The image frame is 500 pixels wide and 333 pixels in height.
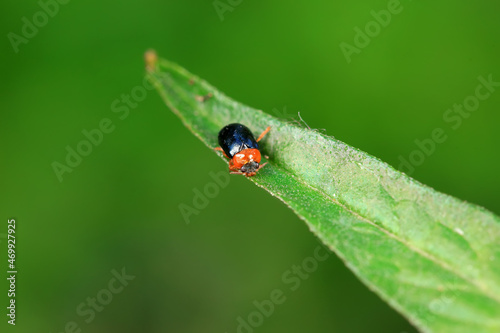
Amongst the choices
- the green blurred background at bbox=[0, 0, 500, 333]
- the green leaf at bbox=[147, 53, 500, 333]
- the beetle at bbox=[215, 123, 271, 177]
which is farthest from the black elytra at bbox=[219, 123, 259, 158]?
the green blurred background at bbox=[0, 0, 500, 333]

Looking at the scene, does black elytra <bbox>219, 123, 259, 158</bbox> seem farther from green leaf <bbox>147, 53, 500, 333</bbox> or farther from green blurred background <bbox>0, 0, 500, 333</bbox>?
green blurred background <bbox>0, 0, 500, 333</bbox>

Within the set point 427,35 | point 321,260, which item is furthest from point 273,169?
point 427,35

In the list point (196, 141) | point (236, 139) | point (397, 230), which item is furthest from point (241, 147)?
point (196, 141)

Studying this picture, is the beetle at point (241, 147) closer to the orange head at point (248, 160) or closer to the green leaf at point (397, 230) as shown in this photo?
the orange head at point (248, 160)

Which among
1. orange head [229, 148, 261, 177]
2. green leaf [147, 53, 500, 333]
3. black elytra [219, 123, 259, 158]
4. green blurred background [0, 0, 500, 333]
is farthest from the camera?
green blurred background [0, 0, 500, 333]

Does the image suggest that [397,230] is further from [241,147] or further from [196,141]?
[196,141]

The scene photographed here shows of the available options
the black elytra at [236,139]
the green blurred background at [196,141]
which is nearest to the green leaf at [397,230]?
the black elytra at [236,139]

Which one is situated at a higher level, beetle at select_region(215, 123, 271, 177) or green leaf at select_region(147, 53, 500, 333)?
beetle at select_region(215, 123, 271, 177)
